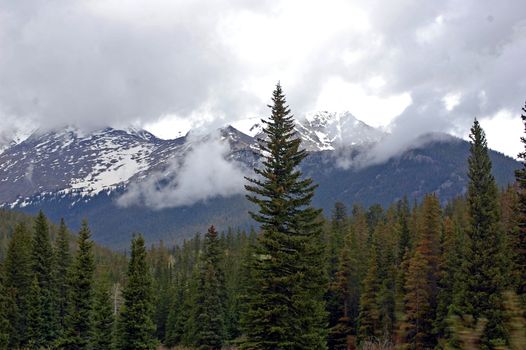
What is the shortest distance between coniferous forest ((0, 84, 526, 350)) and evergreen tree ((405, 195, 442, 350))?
123mm

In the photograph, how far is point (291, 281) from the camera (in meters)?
26.5

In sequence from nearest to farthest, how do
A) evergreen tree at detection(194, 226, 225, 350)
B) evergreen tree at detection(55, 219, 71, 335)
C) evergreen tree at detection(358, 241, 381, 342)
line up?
evergreen tree at detection(358, 241, 381, 342)
evergreen tree at detection(194, 226, 225, 350)
evergreen tree at detection(55, 219, 71, 335)

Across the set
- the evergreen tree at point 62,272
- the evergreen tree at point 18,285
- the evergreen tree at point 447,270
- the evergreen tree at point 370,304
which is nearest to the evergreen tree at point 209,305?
the evergreen tree at point 370,304

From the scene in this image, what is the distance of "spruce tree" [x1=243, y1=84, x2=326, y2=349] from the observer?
1048 inches

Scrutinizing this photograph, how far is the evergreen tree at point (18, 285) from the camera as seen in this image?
2190 inches

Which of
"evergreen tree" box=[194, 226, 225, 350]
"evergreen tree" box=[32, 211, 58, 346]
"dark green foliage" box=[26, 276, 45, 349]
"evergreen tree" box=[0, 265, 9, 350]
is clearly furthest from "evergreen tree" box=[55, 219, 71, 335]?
"evergreen tree" box=[194, 226, 225, 350]

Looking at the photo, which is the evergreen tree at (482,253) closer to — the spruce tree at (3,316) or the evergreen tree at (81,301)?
the evergreen tree at (81,301)

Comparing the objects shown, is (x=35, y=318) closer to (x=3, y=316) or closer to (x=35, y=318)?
(x=35, y=318)

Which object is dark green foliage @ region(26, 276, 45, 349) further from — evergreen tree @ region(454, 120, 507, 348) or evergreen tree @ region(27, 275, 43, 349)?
evergreen tree @ region(454, 120, 507, 348)

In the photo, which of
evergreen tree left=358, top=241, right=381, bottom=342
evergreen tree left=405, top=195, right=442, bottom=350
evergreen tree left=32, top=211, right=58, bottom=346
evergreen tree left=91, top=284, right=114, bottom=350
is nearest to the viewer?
evergreen tree left=405, top=195, right=442, bottom=350

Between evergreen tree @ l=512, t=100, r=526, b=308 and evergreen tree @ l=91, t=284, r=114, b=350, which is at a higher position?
evergreen tree @ l=512, t=100, r=526, b=308

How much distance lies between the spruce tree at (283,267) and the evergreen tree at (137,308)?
19.5 metres

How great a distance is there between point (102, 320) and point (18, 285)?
14405 mm

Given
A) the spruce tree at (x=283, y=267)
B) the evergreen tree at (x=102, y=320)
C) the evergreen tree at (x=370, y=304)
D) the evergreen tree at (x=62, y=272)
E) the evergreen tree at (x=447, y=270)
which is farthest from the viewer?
the evergreen tree at (x=62, y=272)
